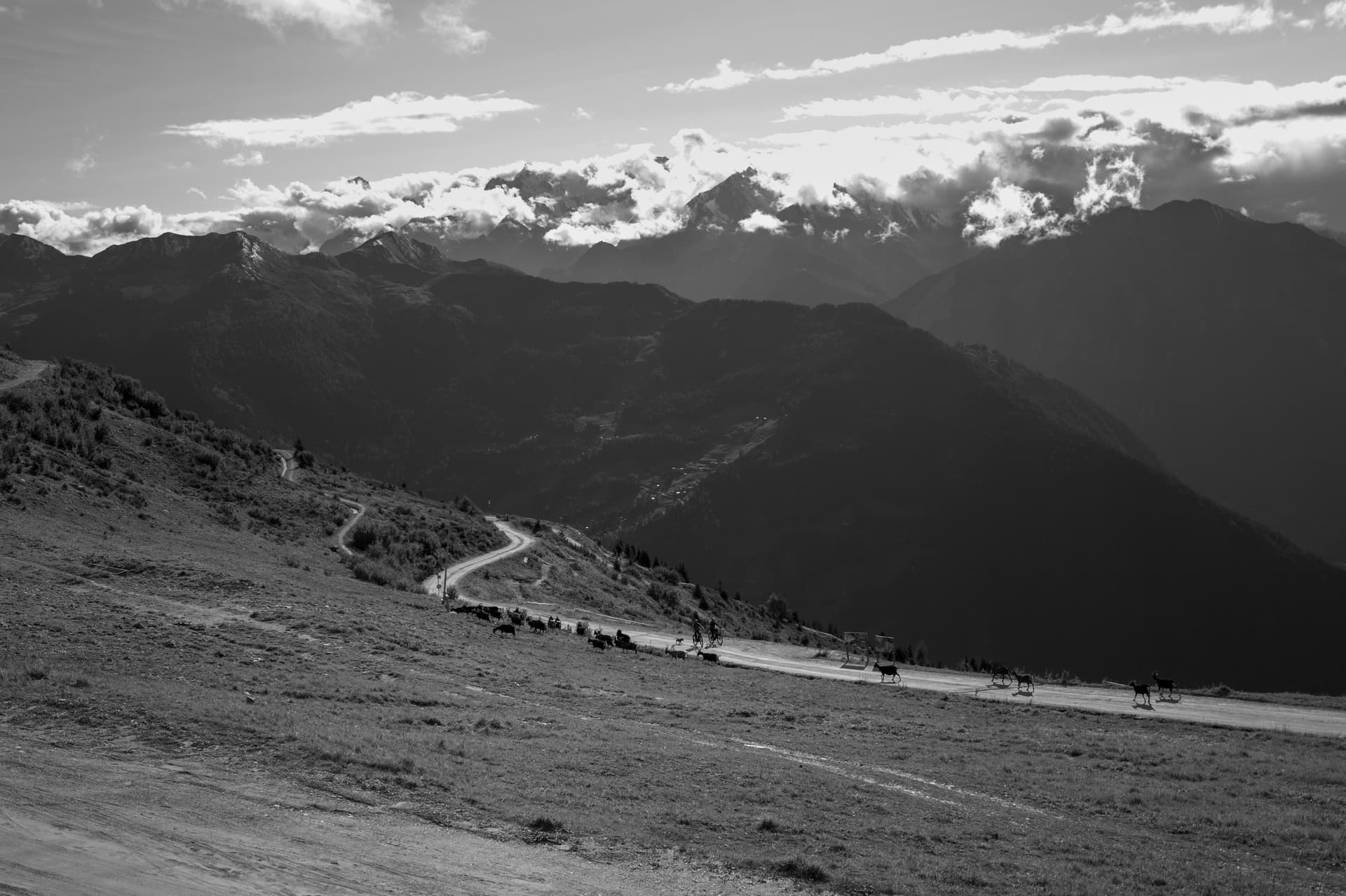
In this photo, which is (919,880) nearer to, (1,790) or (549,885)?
(549,885)

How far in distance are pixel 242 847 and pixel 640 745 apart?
1236cm

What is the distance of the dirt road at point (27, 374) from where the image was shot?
78500 millimetres

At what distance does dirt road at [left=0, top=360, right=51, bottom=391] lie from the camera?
78.5 meters

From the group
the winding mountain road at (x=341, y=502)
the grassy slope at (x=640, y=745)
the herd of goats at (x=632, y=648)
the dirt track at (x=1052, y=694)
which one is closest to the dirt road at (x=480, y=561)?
the winding mountain road at (x=341, y=502)

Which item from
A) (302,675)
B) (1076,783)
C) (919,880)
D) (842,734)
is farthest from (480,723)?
(1076,783)

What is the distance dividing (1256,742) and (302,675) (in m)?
31.3

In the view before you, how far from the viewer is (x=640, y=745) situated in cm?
2931

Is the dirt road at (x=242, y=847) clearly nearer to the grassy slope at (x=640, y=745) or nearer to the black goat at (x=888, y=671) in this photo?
the grassy slope at (x=640, y=745)

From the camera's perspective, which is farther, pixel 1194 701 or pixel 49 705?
pixel 1194 701

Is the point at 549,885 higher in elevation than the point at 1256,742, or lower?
lower

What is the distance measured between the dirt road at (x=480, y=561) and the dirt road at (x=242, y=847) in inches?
1726

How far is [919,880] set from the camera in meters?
19.8

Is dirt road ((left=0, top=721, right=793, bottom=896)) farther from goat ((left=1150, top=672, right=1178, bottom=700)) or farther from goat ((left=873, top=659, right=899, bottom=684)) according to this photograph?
goat ((left=1150, top=672, right=1178, bottom=700))

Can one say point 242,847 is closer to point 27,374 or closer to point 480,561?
point 480,561
